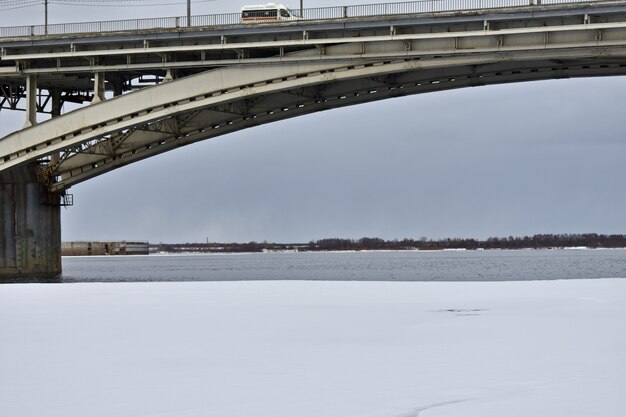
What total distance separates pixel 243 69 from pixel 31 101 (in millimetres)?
12136

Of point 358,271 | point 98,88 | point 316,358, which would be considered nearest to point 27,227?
point 98,88

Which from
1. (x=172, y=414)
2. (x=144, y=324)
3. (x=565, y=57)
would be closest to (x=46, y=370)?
(x=172, y=414)

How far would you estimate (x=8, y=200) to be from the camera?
51.8m

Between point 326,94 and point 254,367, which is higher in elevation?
point 326,94

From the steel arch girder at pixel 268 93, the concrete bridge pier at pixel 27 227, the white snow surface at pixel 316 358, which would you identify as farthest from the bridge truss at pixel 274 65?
the white snow surface at pixel 316 358

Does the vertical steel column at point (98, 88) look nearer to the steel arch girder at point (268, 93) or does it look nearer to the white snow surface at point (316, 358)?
the steel arch girder at point (268, 93)

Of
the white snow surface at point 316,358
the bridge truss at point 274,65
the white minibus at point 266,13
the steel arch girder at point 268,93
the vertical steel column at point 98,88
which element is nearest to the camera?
the white snow surface at point 316,358

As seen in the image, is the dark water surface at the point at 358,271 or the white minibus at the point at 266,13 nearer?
the white minibus at the point at 266,13

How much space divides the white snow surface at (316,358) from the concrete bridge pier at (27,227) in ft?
104

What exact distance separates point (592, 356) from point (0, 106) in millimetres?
45833

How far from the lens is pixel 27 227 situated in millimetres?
53062

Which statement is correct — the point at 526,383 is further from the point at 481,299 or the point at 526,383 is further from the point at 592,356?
the point at 481,299

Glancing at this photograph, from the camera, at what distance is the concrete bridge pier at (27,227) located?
51.6 metres

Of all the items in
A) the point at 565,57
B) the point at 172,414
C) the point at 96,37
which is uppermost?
the point at 96,37
